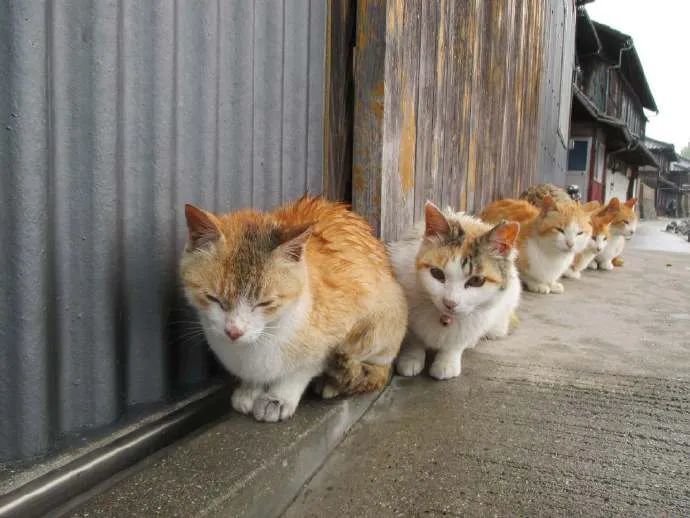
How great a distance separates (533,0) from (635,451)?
6486 mm

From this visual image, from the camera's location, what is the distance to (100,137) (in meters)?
1.56

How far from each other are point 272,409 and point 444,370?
103 centimetres

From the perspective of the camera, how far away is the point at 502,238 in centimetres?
244

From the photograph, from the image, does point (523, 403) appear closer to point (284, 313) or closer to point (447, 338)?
A: point (447, 338)

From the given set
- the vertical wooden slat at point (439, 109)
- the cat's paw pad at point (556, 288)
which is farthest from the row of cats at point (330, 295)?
the cat's paw pad at point (556, 288)

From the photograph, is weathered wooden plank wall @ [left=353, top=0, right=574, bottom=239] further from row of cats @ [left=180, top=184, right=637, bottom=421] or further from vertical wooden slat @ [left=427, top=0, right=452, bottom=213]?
row of cats @ [left=180, top=184, right=637, bottom=421]

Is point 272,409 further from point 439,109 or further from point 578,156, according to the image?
point 578,156

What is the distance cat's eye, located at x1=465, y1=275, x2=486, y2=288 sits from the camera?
238 centimetres

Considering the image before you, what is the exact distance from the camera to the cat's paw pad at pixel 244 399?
6.29 feet

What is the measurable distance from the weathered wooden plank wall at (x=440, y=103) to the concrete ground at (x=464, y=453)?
42.7 inches

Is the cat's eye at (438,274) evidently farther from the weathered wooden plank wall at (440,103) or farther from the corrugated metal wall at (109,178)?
the corrugated metal wall at (109,178)

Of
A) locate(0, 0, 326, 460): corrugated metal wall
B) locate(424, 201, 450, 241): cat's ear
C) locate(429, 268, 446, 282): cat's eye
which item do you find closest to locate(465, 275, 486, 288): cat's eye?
locate(429, 268, 446, 282): cat's eye

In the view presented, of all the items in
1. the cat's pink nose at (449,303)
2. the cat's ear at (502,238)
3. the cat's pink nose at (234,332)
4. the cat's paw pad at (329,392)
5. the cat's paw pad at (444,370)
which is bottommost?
the cat's paw pad at (444,370)

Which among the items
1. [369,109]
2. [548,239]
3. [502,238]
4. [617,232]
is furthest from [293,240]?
[617,232]
